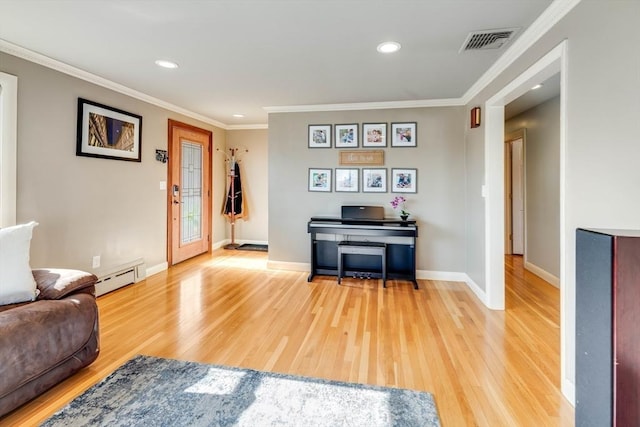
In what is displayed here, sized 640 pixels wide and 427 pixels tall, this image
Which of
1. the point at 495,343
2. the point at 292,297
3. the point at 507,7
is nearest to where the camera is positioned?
the point at 507,7

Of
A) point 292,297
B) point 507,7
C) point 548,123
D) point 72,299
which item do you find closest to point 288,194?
point 292,297

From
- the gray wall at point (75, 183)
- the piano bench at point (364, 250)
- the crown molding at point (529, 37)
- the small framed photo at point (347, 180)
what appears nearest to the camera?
the crown molding at point (529, 37)

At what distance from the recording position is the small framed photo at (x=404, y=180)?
4.07 m

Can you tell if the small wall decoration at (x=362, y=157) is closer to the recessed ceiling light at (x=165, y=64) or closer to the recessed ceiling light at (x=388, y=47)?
the recessed ceiling light at (x=388, y=47)

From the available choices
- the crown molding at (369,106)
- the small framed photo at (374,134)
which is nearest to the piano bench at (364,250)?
the small framed photo at (374,134)

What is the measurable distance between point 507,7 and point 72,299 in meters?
3.25

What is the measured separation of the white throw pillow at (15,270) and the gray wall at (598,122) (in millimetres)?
3194

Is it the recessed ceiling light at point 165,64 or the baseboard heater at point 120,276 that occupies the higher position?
the recessed ceiling light at point 165,64

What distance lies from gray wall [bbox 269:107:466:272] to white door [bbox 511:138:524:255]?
209 centimetres

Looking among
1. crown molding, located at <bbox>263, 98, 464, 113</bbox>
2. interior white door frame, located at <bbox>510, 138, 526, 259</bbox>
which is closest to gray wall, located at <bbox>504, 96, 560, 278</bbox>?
interior white door frame, located at <bbox>510, 138, 526, 259</bbox>

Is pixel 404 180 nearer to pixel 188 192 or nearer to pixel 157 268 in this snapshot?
pixel 188 192

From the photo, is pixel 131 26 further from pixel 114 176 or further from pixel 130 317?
pixel 130 317

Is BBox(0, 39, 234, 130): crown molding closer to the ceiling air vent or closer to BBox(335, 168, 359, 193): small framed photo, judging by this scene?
BBox(335, 168, 359, 193): small framed photo

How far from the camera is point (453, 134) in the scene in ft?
13.0
